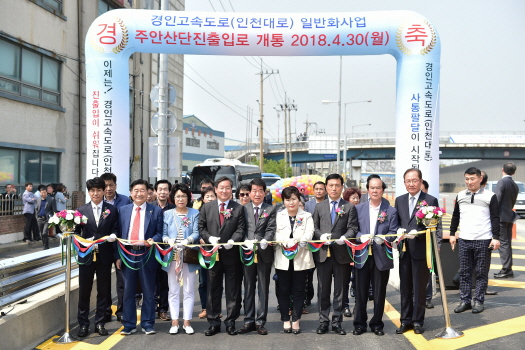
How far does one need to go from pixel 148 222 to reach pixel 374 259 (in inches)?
114

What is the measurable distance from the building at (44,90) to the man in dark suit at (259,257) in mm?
12405

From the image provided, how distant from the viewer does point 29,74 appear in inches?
703

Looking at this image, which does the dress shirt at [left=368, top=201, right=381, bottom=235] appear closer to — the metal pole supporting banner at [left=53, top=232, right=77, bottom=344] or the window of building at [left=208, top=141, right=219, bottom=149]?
the metal pole supporting banner at [left=53, top=232, right=77, bottom=344]

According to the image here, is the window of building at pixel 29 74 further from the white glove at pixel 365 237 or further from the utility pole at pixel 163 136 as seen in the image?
the white glove at pixel 365 237

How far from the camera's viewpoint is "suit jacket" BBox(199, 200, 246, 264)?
263 inches

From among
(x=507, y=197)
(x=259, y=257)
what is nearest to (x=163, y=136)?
(x=259, y=257)

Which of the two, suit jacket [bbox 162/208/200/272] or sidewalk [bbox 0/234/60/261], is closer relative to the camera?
suit jacket [bbox 162/208/200/272]

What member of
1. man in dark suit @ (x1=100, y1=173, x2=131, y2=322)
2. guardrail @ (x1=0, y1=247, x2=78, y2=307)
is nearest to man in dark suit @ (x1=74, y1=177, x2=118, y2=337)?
man in dark suit @ (x1=100, y1=173, x2=131, y2=322)

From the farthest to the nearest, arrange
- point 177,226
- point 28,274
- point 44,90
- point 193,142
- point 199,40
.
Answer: point 193,142
point 44,90
point 199,40
point 177,226
point 28,274

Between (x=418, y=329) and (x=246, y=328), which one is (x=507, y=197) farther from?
(x=246, y=328)

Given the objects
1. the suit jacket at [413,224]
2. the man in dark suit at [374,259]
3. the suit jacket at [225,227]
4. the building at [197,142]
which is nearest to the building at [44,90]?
the suit jacket at [225,227]

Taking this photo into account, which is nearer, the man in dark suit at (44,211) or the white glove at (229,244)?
the white glove at (229,244)

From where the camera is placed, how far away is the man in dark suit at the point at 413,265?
655 centimetres

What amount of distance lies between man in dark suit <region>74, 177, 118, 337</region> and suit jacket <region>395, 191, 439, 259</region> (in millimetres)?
3680
